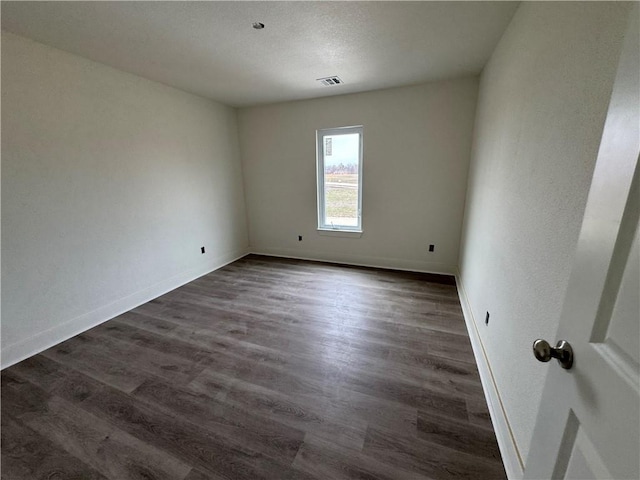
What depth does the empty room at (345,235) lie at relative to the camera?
2.36 feet

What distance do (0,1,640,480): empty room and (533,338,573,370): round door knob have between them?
10 millimetres

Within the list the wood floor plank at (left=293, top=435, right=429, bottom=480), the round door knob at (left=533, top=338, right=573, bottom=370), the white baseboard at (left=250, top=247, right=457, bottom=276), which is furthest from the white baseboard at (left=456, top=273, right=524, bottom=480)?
the white baseboard at (left=250, top=247, right=457, bottom=276)

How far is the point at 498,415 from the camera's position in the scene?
1413mm

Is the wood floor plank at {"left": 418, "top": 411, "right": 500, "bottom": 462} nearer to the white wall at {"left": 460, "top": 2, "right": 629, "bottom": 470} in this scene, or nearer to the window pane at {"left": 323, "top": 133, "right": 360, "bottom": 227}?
the white wall at {"left": 460, "top": 2, "right": 629, "bottom": 470}

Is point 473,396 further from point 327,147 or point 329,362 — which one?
point 327,147

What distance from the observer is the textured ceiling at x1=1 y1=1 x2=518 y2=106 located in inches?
64.9

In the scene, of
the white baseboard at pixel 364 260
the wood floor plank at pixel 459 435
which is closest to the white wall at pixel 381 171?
the white baseboard at pixel 364 260

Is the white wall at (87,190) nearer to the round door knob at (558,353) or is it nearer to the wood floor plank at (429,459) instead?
the wood floor plank at (429,459)

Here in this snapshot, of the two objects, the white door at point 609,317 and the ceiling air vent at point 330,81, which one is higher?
the ceiling air vent at point 330,81

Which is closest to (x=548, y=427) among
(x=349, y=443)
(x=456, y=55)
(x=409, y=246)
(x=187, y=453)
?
(x=349, y=443)

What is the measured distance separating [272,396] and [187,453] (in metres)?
0.51

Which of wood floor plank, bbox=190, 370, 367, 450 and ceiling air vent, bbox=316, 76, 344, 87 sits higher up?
ceiling air vent, bbox=316, 76, 344, 87

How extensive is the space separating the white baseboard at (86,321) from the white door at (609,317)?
327cm

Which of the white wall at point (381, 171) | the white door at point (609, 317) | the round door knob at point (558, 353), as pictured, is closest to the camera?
the white door at point (609, 317)
